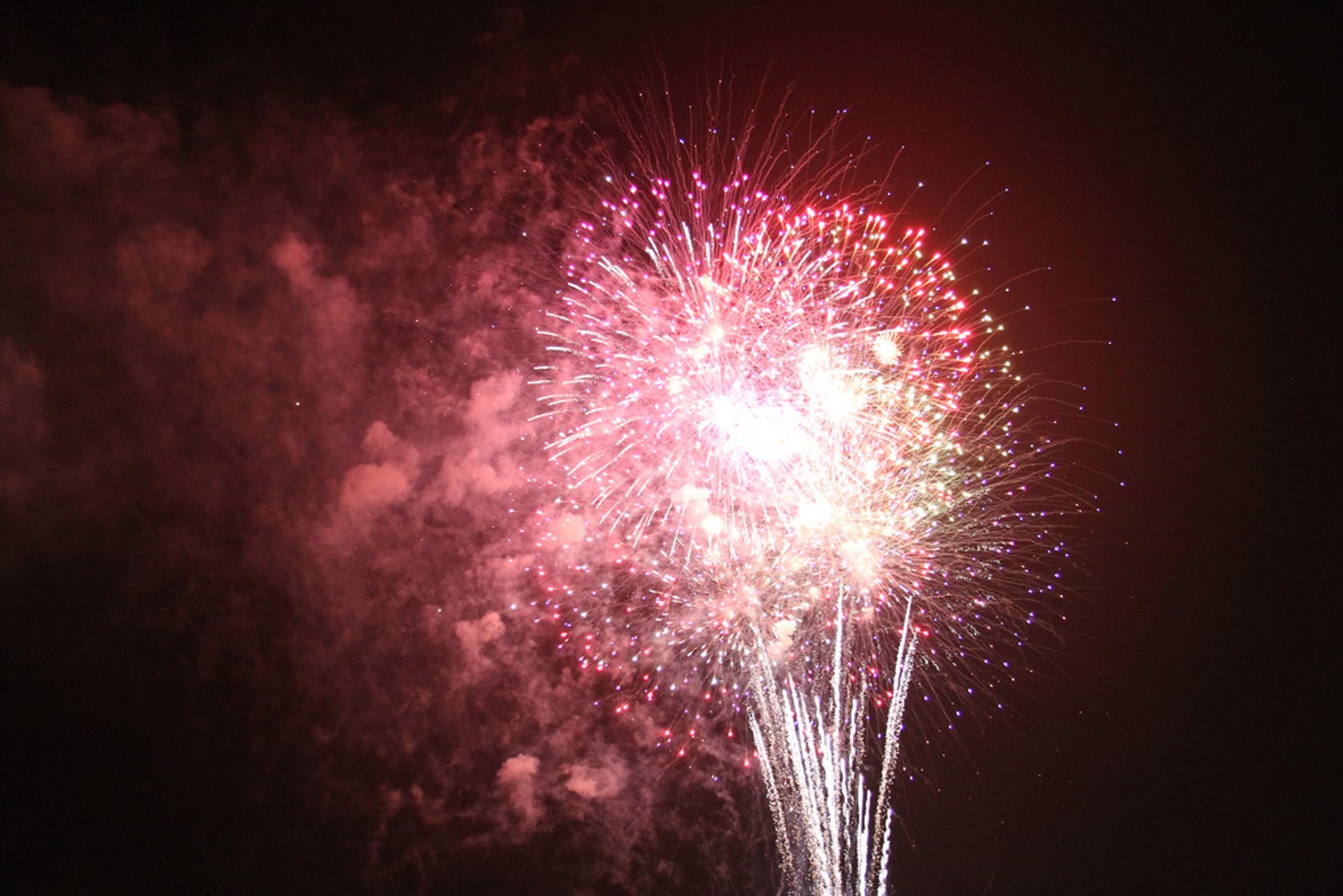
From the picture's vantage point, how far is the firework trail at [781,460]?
254 inches

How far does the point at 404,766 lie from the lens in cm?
810

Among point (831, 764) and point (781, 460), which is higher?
point (781, 460)

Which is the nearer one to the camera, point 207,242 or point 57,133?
point 57,133

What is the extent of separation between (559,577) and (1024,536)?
5.11 metres

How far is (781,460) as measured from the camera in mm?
6672

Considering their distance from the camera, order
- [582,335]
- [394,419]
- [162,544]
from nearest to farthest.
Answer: [582,335], [162,544], [394,419]

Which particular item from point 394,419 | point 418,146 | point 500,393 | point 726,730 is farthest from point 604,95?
point 726,730

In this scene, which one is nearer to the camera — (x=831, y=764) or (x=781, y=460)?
(x=781, y=460)

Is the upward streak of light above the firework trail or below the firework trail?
below

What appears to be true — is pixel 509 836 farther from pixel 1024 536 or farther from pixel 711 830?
pixel 1024 536

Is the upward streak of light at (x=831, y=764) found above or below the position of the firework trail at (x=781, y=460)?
below

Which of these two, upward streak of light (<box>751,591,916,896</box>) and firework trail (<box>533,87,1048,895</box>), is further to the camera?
upward streak of light (<box>751,591,916,896</box>)

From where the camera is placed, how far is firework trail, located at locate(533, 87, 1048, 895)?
6457 millimetres

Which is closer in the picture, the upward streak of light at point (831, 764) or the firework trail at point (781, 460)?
the firework trail at point (781, 460)
